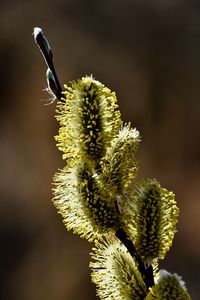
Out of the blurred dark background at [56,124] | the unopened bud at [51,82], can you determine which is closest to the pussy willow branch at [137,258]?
the unopened bud at [51,82]

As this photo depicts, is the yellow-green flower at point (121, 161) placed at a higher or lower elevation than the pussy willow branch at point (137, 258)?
higher

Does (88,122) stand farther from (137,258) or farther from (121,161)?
(137,258)

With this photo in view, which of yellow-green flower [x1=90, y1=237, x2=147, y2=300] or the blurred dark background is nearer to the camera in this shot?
yellow-green flower [x1=90, y1=237, x2=147, y2=300]

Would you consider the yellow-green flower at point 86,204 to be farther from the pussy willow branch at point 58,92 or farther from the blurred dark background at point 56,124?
the blurred dark background at point 56,124

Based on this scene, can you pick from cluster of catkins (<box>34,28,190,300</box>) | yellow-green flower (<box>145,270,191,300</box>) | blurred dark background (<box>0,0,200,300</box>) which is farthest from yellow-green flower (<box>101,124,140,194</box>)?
blurred dark background (<box>0,0,200,300</box>)

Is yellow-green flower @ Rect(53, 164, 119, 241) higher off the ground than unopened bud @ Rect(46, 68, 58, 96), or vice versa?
unopened bud @ Rect(46, 68, 58, 96)

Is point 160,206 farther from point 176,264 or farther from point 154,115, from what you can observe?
point 154,115

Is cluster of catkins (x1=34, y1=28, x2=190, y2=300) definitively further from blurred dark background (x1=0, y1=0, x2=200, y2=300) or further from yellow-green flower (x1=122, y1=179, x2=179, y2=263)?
blurred dark background (x1=0, y1=0, x2=200, y2=300)

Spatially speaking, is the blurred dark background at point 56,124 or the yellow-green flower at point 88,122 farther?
the blurred dark background at point 56,124
